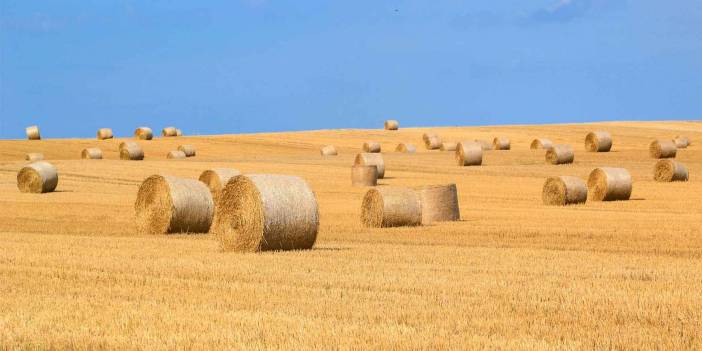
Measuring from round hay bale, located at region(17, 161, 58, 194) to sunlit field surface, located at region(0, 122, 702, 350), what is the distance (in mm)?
4901

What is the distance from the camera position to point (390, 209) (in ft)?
66.0

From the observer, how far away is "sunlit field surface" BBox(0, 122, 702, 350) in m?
7.74

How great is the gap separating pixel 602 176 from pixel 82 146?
3691cm

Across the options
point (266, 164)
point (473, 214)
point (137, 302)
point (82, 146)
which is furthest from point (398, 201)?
point (82, 146)

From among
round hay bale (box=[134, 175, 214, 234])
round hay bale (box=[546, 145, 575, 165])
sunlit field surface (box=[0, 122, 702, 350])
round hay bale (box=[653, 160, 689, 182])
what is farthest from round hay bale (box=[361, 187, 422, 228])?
round hay bale (box=[546, 145, 575, 165])

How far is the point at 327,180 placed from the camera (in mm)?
36188

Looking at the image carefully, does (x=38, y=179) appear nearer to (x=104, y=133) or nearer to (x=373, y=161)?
(x=373, y=161)

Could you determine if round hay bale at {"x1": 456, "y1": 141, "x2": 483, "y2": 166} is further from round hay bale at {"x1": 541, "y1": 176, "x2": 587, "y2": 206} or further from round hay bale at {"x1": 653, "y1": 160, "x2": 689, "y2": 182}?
round hay bale at {"x1": 541, "y1": 176, "x2": 587, "y2": 206}

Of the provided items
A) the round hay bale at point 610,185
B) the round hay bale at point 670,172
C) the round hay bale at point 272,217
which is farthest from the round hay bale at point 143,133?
the round hay bale at point 272,217

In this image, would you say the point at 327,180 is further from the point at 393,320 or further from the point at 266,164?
the point at 393,320

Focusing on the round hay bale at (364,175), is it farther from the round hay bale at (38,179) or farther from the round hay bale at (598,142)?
the round hay bale at (598,142)

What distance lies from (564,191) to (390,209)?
7.19 m

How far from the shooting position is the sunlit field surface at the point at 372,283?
7738mm

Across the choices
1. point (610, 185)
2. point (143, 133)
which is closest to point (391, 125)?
point (143, 133)
